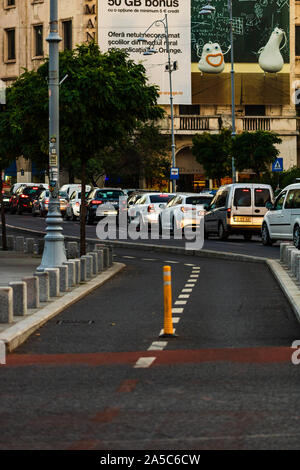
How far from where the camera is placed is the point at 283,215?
33812 mm

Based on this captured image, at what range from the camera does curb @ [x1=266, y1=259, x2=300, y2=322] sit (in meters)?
15.9

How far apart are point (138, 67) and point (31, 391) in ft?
60.2

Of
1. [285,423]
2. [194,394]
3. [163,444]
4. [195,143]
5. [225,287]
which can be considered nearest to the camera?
[163,444]

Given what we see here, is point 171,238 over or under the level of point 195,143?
under

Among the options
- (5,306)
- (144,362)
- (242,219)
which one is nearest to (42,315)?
(5,306)

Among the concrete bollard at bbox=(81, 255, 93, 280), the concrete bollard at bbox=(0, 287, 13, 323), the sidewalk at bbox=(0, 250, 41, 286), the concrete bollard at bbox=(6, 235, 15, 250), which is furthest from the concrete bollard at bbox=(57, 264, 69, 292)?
the concrete bollard at bbox=(6, 235, 15, 250)

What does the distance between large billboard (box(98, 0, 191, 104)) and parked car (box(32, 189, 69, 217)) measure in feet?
45.4

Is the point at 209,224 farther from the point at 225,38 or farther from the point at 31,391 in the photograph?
the point at 225,38

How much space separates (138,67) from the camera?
2683 cm

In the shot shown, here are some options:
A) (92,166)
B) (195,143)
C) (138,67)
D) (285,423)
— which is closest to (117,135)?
(138,67)

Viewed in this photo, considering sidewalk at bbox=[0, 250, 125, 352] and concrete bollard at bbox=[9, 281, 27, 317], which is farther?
concrete bollard at bbox=[9, 281, 27, 317]

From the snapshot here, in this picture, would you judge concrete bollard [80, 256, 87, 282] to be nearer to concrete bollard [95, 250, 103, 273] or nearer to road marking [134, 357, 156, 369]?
concrete bollard [95, 250, 103, 273]
